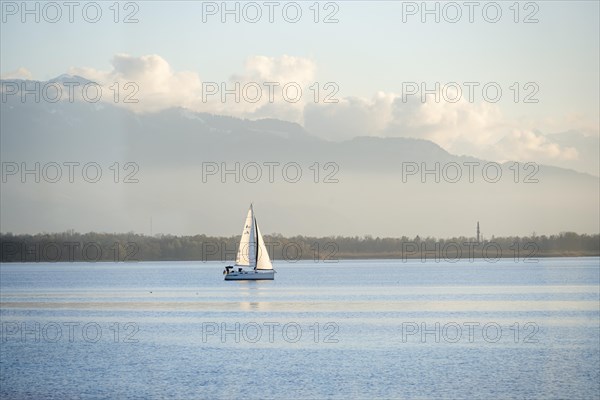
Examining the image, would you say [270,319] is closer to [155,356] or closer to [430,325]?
[430,325]

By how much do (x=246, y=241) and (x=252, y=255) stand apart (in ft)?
12.3

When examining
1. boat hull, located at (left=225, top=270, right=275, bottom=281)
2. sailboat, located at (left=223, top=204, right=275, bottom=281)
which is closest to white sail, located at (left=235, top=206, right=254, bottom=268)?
sailboat, located at (left=223, top=204, right=275, bottom=281)

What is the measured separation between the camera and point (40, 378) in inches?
1766

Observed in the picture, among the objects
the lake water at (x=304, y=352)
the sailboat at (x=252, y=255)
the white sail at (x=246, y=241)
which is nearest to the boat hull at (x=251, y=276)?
the sailboat at (x=252, y=255)

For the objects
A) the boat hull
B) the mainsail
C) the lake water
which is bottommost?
the lake water

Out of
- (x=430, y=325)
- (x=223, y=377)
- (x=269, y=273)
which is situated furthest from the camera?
(x=269, y=273)

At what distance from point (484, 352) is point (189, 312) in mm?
40752

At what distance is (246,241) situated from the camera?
130625mm

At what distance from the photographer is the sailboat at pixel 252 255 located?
130 meters

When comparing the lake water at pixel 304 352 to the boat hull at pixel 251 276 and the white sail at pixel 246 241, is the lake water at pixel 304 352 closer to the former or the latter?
the white sail at pixel 246 241

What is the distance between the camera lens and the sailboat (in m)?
130

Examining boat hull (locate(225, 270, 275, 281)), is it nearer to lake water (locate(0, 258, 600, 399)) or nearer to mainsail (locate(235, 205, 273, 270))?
mainsail (locate(235, 205, 273, 270))

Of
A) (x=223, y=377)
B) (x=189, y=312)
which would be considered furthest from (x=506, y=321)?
(x=223, y=377)

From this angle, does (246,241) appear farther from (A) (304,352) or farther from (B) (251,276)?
(A) (304,352)
